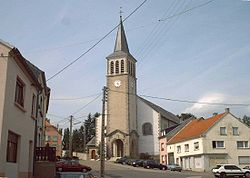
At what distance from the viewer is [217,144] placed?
2036 inches

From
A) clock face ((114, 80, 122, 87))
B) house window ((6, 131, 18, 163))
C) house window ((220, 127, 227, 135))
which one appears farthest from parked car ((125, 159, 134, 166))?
house window ((6, 131, 18, 163))

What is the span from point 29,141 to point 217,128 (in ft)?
119

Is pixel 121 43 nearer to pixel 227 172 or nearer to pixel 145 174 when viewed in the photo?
pixel 145 174

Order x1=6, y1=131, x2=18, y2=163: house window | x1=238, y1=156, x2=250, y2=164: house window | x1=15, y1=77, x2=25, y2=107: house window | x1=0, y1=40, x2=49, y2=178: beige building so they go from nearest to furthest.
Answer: x1=0, y1=40, x2=49, y2=178: beige building → x1=6, y1=131, x2=18, y2=163: house window → x1=15, y1=77, x2=25, y2=107: house window → x1=238, y1=156, x2=250, y2=164: house window

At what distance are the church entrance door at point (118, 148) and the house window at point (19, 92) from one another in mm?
51197

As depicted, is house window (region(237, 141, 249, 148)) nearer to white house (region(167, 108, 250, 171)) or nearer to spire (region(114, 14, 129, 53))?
white house (region(167, 108, 250, 171))

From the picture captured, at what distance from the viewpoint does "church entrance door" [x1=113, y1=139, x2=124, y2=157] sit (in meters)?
69.3

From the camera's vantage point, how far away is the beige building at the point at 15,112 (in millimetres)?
15297

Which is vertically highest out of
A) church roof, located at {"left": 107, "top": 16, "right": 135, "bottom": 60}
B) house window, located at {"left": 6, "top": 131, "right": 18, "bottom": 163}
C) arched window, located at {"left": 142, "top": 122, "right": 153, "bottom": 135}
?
church roof, located at {"left": 107, "top": 16, "right": 135, "bottom": 60}

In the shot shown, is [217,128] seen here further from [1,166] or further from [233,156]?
[1,166]

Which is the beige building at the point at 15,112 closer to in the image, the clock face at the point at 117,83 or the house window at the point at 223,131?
the house window at the point at 223,131

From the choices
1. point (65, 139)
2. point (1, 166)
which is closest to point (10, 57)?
point (1, 166)

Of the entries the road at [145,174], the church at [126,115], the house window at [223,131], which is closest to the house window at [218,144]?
the house window at [223,131]

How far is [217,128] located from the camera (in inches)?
2068
